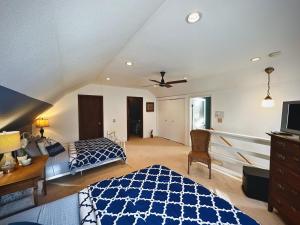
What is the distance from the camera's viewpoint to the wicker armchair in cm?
322

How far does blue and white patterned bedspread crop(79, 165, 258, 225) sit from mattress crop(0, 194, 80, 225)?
9cm

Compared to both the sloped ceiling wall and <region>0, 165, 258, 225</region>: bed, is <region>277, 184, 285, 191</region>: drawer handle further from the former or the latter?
the sloped ceiling wall

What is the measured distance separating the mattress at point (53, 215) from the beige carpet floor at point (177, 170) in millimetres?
1201

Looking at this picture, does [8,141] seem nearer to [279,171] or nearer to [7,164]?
[7,164]

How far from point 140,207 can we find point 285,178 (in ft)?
6.23

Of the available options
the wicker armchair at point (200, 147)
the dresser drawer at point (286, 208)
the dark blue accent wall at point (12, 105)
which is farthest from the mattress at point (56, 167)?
the dresser drawer at point (286, 208)

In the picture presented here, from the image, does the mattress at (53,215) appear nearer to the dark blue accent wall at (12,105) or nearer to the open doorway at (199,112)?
the dark blue accent wall at (12,105)

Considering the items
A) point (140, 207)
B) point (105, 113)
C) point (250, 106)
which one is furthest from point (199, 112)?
point (140, 207)

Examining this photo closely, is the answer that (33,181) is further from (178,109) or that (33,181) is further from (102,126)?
(178,109)

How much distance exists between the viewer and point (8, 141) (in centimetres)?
187

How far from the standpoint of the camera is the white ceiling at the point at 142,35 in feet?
2.52

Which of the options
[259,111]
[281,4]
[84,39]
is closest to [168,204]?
[84,39]

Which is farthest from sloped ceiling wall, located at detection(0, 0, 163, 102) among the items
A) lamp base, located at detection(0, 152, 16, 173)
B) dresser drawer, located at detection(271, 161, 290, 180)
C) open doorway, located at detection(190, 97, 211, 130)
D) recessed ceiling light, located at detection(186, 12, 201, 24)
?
open doorway, located at detection(190, 97, 211, 130)

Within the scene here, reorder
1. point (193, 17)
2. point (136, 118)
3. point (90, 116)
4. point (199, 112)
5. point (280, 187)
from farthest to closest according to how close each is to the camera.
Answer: point (136, 118) < point (199, 112) < point (90, 116) < point (280, 187) < point (193, 17)
